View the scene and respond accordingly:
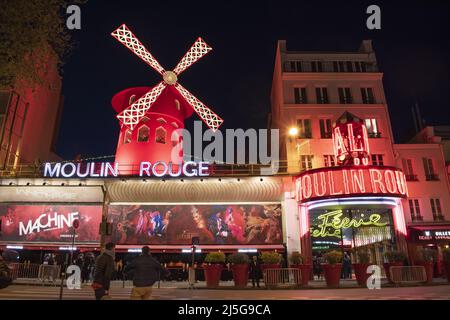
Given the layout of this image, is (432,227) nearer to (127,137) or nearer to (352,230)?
(352,230)

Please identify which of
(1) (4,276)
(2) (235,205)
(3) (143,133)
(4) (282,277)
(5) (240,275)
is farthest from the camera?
(3) (143,133)

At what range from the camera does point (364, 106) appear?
20672 millimetres

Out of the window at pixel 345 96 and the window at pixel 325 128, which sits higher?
the window at pixel 345 96

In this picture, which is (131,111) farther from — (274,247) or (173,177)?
(274,247)

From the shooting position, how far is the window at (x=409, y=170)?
19.4m

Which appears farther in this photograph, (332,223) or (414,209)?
(414,209)

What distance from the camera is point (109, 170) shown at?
18125 mm

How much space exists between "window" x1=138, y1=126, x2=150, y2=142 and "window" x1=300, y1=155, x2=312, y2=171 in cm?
938

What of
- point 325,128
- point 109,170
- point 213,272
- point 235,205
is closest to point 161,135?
point 109,170

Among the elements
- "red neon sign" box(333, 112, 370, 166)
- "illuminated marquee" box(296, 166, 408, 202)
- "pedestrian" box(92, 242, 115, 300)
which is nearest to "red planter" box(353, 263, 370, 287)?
"illuminated marquee" box(296, 166, 408, 202)

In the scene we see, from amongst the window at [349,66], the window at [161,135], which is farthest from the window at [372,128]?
the window at [161,135]

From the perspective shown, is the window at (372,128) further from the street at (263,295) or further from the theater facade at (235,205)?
the street at (263,295)

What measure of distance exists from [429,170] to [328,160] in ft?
19.7

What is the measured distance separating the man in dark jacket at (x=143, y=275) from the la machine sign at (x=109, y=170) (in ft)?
41.7
